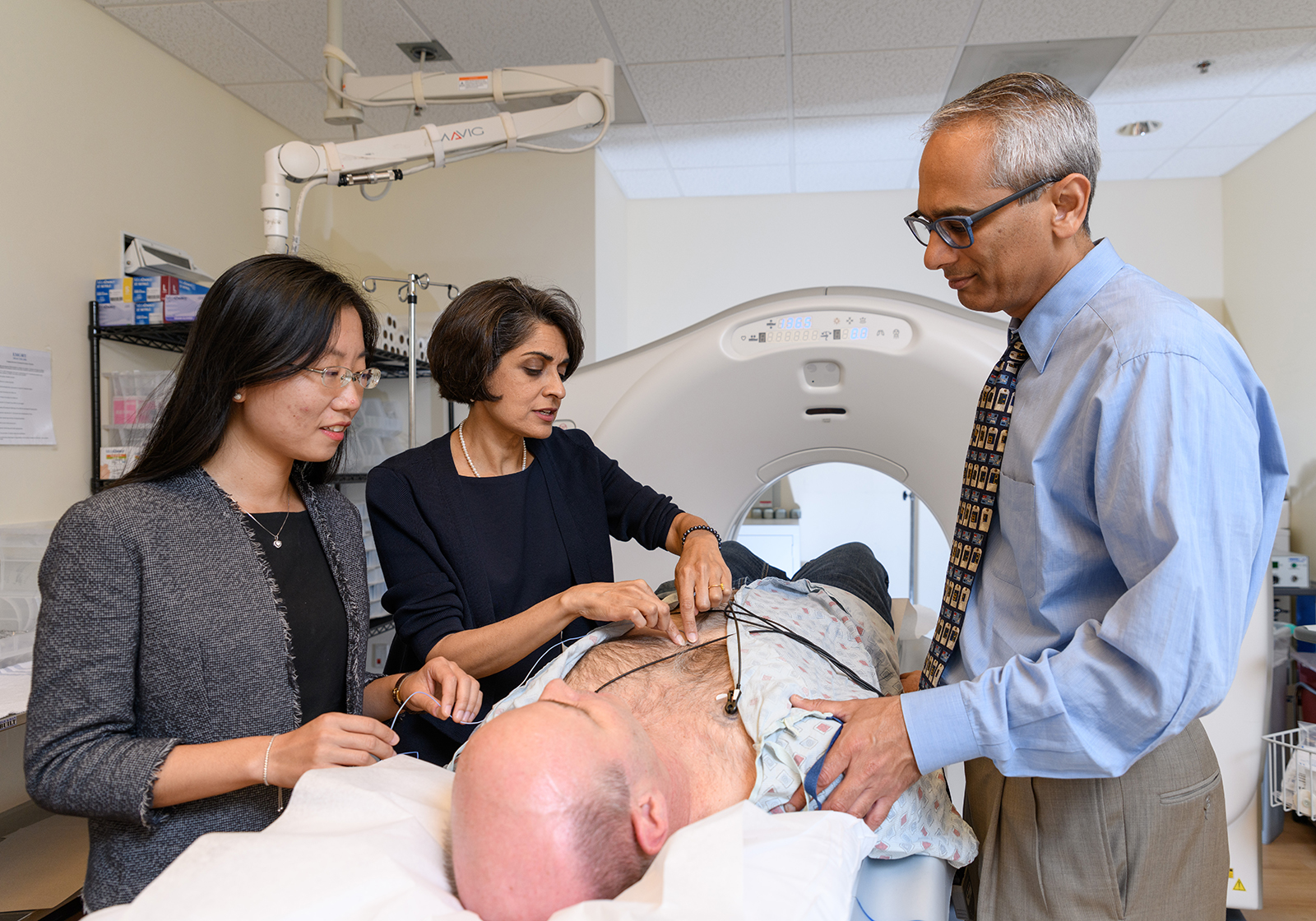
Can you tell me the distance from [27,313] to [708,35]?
7.12ft

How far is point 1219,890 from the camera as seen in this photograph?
1.00m

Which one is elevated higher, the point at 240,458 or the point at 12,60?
the point at 12,60

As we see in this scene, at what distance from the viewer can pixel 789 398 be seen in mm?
2041

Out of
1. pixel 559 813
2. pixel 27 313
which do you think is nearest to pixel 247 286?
pixel 559 813

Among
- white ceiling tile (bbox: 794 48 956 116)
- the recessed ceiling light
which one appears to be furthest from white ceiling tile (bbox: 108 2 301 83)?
the recessed ceiling light

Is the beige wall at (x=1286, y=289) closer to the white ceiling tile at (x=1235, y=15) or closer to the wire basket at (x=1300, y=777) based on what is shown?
the white ceiling tile at (x=1235, y=15)

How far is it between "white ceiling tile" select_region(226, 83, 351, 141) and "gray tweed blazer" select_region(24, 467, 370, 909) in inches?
103

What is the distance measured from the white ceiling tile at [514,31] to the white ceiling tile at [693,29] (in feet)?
0.28

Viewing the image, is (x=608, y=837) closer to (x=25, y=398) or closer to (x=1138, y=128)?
(x=25, y=398)

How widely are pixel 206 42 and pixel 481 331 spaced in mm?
2159

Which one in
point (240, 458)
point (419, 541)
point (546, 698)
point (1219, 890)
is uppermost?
point (240, 458)

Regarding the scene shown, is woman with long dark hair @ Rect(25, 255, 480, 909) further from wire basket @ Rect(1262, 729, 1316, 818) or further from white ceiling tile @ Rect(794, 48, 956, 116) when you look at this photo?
white ceiling tile @ Rect(794, 48, 956, 116)

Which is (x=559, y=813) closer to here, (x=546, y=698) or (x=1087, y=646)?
(x=546, y=698)

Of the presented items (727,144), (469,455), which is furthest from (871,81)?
(469,455)
